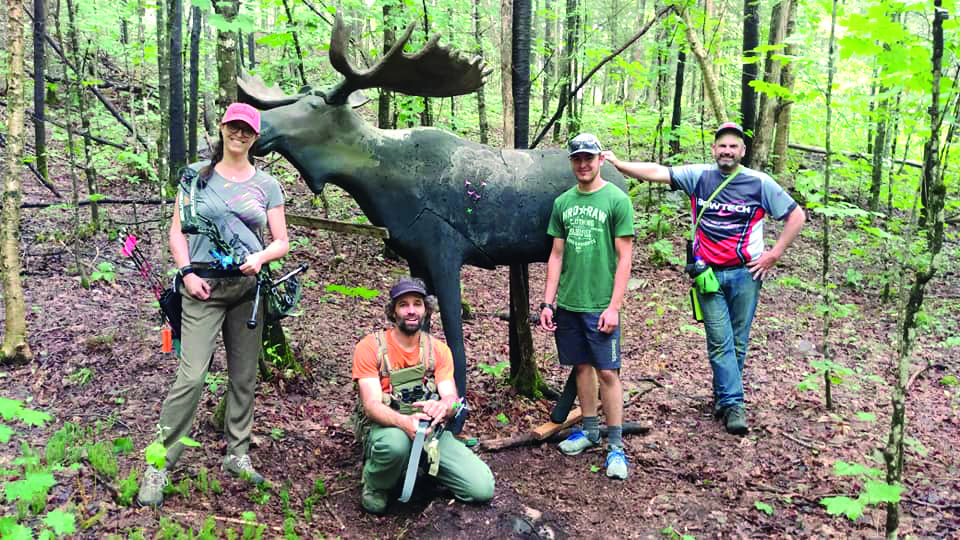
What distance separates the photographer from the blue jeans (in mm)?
5062

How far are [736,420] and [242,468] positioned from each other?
3670 millimetres

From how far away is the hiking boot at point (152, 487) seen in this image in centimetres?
355

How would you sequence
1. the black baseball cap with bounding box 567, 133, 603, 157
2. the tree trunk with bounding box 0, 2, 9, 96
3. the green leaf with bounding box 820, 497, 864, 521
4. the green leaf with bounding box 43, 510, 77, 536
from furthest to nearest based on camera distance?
the tree trunk with bounding box 0, 2, 9, 96 → the black baseball cap with bounding box 567, 133, 603, 157 → the green leaf with bounding box 820, 497, 864, 521 → the green leaf with bounding box 43, 510, 77, 536

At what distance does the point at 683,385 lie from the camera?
20.5ft

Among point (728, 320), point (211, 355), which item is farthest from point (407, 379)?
point (728, 320)

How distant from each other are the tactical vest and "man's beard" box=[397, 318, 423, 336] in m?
0.13

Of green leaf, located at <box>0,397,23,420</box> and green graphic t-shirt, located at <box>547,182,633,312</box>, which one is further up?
green graphic t-shirt, located at <box>547,182,633,312</box>

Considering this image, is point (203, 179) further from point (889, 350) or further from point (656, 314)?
point (889, 350)

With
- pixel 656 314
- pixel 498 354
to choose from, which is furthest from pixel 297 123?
pixel 656 314

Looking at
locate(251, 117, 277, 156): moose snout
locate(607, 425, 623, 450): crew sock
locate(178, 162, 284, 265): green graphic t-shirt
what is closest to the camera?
locate(178, 162, 284, 265): green graphic t-shirt

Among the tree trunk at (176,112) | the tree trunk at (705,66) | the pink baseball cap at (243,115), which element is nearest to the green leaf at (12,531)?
the pink baseball cap at (243,115)

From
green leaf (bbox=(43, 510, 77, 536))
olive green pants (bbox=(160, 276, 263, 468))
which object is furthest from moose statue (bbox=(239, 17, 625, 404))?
green leaf (bbox=(43, 510, 77, 536))

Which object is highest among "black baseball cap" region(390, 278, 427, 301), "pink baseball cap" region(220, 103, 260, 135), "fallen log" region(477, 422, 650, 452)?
"pink baseball cap" region(220, 103, 260, 135)

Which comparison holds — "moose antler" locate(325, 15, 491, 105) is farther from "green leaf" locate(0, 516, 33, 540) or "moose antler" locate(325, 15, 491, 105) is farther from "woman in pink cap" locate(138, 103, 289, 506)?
"green leaf" locate(0, 516, 33, 540)
